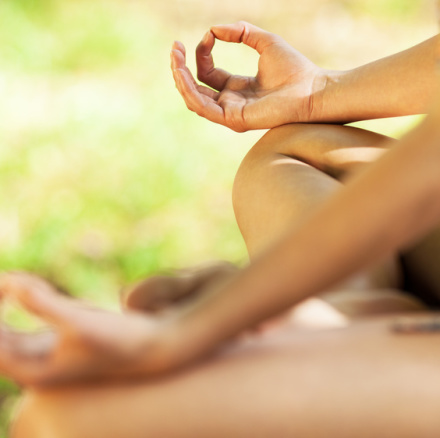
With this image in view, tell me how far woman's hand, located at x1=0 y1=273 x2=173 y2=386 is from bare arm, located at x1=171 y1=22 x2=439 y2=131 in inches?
26.0

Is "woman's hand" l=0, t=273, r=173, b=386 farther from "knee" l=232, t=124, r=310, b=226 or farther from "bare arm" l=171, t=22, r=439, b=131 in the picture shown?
"bare arm" l=171, t=22, r=439, b=131

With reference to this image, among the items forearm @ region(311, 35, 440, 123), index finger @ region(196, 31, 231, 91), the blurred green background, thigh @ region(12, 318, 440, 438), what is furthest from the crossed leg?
the blurred green background

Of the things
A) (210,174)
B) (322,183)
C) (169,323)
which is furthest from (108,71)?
(169,323)

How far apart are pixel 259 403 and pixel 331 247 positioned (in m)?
0.14

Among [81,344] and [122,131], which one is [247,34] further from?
[122,131]

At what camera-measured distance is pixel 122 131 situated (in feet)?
8.71

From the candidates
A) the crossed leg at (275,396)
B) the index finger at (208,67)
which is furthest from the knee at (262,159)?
the crossed leg at (275,396)

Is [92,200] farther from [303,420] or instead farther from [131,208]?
[303,420]

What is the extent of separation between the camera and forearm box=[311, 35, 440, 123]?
45.4 inches

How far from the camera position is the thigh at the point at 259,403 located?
62 cm

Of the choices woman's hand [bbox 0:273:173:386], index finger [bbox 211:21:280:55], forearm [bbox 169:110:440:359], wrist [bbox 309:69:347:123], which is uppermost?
index finger [bbox 211:21:280:55]

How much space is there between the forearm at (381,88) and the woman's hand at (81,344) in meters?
0.67

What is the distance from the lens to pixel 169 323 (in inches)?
24.7

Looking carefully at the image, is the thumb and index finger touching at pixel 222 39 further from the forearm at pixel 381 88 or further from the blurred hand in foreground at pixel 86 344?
the blurred hand in foreground at pixel 86 344
